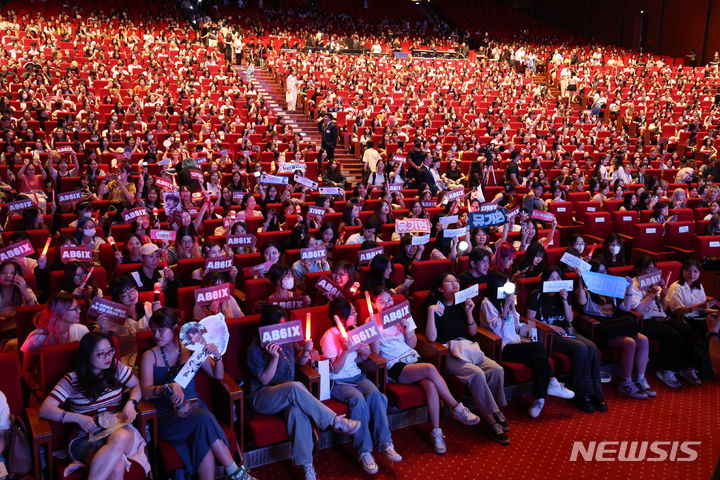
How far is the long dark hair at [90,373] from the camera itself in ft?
9.29

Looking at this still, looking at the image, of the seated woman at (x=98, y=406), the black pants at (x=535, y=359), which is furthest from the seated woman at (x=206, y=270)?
the black pants at (x=535, y=359)

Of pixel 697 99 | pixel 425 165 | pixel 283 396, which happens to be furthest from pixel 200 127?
pixel 697 99

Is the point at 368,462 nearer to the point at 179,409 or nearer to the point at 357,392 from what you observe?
the point at 357,392

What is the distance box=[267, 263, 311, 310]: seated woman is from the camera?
3.82 m

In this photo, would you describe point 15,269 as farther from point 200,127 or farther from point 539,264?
point 200,127

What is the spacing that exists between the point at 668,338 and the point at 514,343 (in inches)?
44.5

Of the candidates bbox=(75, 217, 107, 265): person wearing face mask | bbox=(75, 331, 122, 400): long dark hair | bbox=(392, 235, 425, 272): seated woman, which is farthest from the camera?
bbox=(392, 235, 425, 272): seated woman

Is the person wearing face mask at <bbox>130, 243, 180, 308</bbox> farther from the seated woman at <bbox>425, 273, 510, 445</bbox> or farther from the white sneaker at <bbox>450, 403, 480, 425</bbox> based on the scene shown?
the white sneaker at <bbox>450, 403, 480, 425</bbox>

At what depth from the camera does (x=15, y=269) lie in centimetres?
367

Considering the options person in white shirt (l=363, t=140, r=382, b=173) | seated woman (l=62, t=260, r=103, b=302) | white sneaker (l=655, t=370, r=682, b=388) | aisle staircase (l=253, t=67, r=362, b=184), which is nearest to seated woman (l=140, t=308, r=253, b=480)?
seated woman (l=62, t=260, r=103, b=302)

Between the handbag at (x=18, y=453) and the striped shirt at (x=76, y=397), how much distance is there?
0.64 feet

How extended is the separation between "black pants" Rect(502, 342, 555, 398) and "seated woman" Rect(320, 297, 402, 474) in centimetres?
97

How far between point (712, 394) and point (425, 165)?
4479 millimetres

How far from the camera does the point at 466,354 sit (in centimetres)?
385
